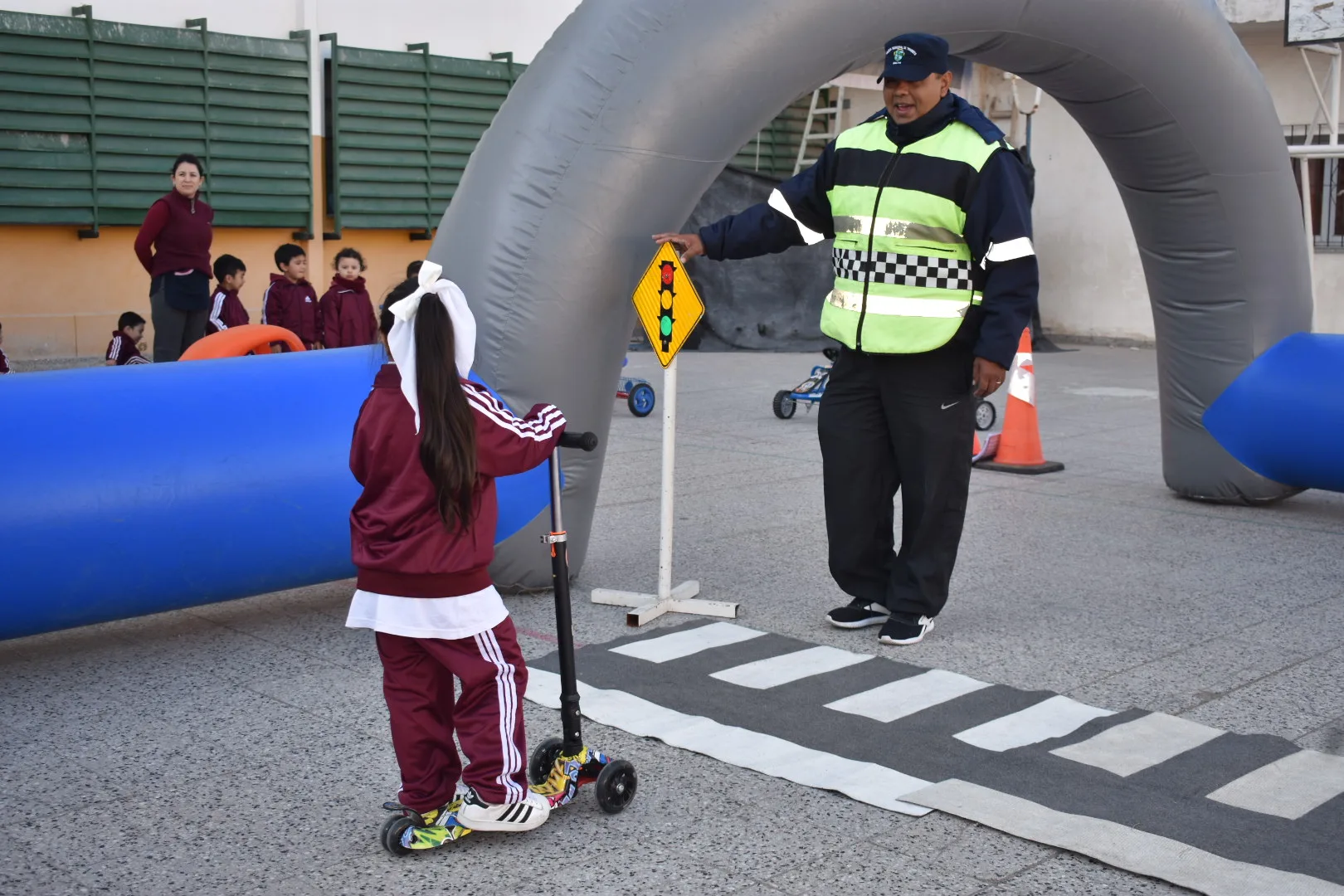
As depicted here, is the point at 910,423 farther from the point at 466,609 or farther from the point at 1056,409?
the point at 1056,409

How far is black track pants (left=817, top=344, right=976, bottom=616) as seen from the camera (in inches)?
201

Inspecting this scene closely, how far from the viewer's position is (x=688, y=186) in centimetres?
559

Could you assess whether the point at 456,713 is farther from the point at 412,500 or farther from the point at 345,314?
the point at 345,314

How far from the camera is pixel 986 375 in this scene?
4926 millimetres

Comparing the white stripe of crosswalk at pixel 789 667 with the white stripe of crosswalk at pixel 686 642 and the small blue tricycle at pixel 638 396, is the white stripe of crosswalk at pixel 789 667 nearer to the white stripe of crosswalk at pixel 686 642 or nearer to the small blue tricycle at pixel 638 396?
the white stripe of crosswalk at pixel 686 642

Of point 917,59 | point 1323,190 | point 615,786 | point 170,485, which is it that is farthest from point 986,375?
point 1323,190

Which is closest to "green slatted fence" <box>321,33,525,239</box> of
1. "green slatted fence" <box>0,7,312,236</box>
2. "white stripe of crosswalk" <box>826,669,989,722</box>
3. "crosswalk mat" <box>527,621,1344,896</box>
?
"green slatted fence" <box>0,7,312,236</box>

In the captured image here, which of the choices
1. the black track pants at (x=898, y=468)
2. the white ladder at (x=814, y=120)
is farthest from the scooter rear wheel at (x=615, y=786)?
the white ladder at (x=814, y=120)

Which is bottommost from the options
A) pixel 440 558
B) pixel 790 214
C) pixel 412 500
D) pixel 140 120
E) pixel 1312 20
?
pixel 440 558

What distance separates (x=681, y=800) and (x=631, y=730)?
520mm

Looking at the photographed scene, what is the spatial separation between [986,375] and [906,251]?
1.73 ft

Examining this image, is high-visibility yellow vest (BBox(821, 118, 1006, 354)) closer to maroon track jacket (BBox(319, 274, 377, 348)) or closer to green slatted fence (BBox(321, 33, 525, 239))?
maroon track jacket (BBox(319, 274, 377, 348))

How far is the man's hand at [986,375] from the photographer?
4895mm

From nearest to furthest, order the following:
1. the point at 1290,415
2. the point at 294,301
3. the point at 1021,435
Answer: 1. the point at 1290,415
2. the point at 1021,435
3. the point at 294,301
